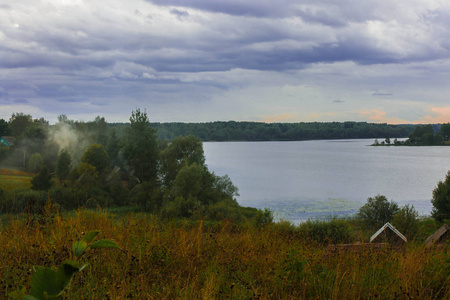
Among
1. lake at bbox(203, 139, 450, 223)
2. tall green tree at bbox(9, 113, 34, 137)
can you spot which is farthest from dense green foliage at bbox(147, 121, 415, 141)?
tall green tree at bbox(9, 113, 34, 137)

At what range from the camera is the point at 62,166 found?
48625 millimetres

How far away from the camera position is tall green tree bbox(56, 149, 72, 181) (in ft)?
159

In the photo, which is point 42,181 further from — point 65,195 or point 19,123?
point 19,123

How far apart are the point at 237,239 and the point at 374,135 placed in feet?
580

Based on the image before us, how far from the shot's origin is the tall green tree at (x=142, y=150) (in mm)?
50125

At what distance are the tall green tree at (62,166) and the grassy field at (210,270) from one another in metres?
46.8

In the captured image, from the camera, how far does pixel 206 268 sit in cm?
470

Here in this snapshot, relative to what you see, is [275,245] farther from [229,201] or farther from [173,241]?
[229,201]

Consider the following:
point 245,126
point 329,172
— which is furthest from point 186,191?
point 245,126

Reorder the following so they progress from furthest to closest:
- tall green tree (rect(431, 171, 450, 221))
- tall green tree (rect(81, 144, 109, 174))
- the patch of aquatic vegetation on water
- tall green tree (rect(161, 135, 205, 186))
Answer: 1. tall green tree (rect(81, 144, 109, 174))
2. tall green tree (rect(161, 135, 205, 186))
3. the patch of aquatic vegetation on water
4. tall green tree (rect(431, 171, 450, 221))

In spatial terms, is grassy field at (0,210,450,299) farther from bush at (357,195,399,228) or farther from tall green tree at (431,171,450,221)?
tall green tree at (431,171,450,221)

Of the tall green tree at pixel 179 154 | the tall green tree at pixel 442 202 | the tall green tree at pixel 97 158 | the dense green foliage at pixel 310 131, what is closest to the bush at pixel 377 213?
the tall green tree at pixel 442 202

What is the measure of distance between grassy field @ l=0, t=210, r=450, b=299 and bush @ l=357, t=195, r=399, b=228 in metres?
28.3

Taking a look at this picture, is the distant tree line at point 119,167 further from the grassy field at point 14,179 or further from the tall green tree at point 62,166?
the grassy field at point 14,179
